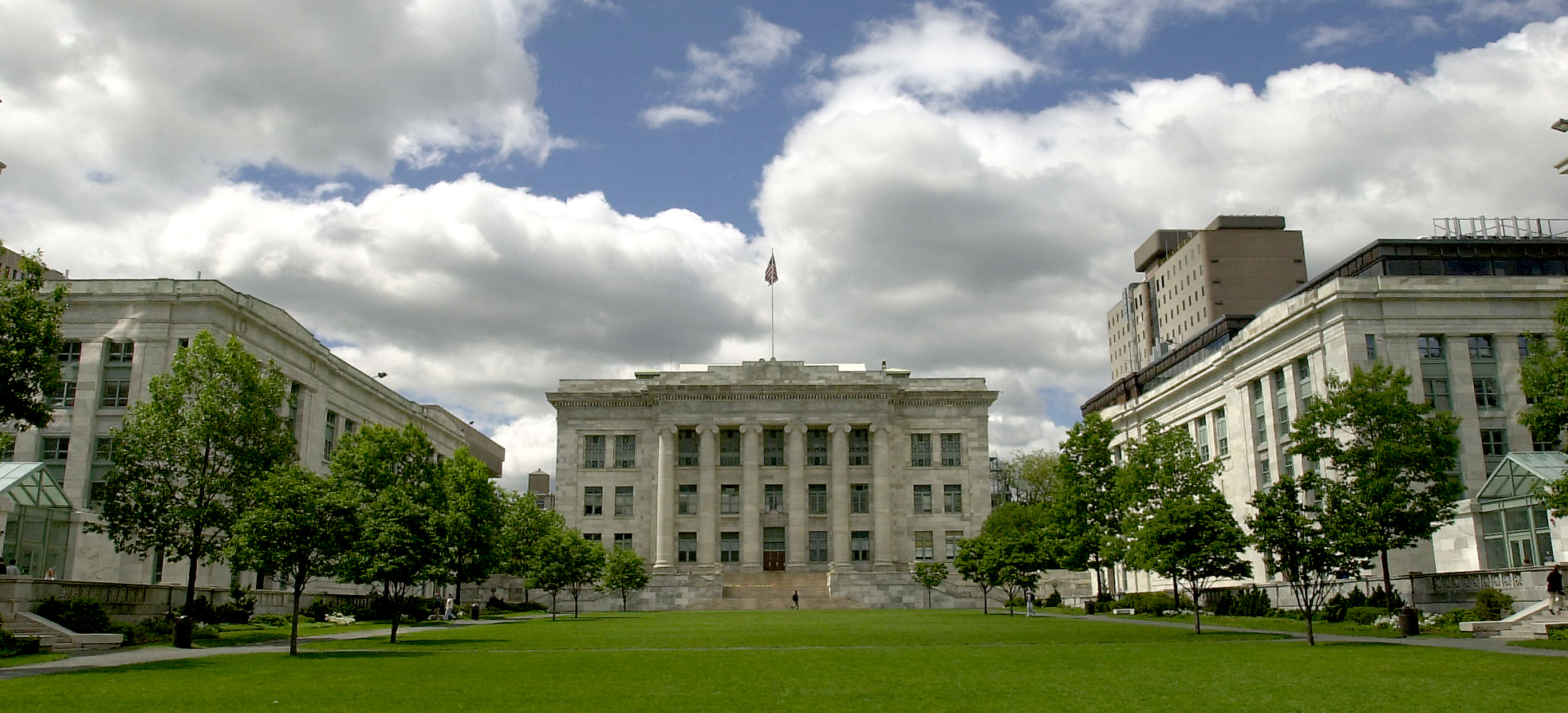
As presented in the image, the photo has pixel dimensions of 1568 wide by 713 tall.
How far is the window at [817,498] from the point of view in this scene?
336 ft

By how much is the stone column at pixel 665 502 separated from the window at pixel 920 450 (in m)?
22.9

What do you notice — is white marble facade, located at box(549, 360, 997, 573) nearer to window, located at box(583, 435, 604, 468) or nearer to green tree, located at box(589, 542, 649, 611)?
window, located at box(583, 435, 604, 468)

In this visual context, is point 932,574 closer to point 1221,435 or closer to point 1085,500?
point 1085,500

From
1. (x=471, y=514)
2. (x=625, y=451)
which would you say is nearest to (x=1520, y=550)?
(x=471, y=514)

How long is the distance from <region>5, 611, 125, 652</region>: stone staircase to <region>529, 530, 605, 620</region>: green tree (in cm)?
3053

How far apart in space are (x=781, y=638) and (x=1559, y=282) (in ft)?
166

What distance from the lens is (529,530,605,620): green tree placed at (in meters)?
64.2

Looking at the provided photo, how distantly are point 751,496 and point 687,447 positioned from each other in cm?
832

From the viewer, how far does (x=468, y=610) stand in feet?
226

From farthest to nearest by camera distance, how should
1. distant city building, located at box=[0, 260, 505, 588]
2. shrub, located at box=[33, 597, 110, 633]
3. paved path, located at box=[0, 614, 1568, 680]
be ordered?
distant city building, located at box=[0, 260, 505, 588] → shrub, located at box=[33, 597, 110, 633] → paved path, located at box=[0, 614, 1568, 680]

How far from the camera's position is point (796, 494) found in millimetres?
101375

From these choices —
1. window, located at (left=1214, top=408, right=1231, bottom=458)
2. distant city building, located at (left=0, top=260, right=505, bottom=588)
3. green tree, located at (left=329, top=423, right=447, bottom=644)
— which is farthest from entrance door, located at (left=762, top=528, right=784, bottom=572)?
green tree, located at (left=329, top=423, right=447, bottom=644)

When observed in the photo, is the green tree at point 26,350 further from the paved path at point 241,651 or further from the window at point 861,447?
the window at point 861,447

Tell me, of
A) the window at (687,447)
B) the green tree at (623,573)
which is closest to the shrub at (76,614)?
the green tree at (623,573)
